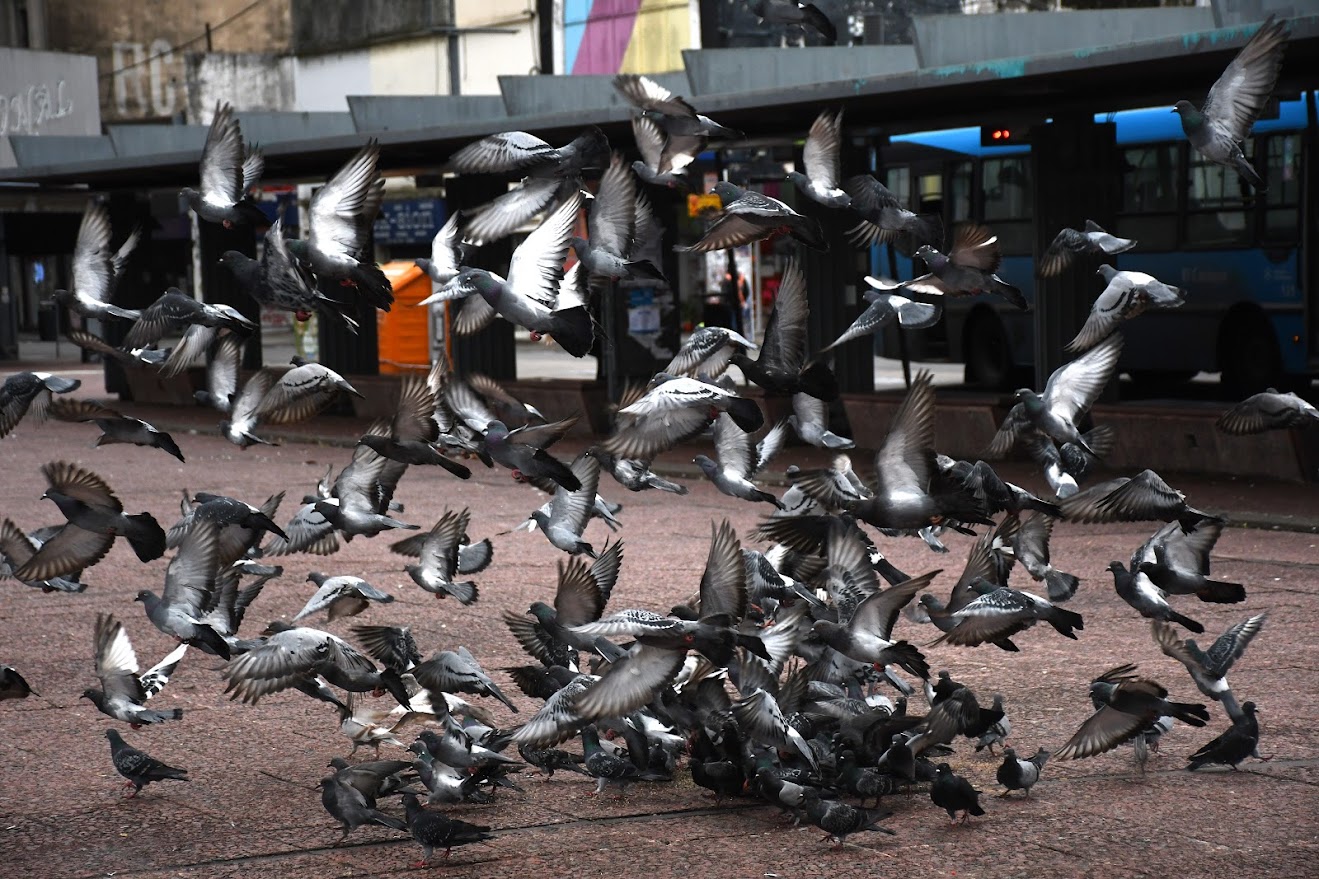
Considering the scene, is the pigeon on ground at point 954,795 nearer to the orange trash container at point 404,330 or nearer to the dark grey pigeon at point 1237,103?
the dark grey pigeon at point 1237,103

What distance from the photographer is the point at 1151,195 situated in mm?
22547

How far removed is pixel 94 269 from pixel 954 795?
15.8 feet

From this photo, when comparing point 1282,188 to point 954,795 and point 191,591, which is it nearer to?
point 954,795

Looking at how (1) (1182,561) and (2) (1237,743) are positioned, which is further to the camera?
(1) (1182,561)

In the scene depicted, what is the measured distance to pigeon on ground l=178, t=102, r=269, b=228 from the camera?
23.8 feet

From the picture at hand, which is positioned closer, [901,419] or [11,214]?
[901,419]

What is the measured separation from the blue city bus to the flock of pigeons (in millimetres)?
11737

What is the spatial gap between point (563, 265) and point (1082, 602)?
475 cm

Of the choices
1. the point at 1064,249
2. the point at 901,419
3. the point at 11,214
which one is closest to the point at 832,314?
the point at 1064,249

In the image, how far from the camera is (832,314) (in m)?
19.4

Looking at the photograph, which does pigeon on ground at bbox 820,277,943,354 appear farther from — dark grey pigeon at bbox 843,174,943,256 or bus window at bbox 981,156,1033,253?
bus window at bbox 981,156,1033,253

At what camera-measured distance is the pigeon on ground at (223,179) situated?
23.8 ft

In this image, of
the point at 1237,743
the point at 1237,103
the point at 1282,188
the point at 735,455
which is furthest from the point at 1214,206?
the point at 1237,743

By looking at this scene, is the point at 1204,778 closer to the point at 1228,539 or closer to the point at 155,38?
the point at 1228,539
